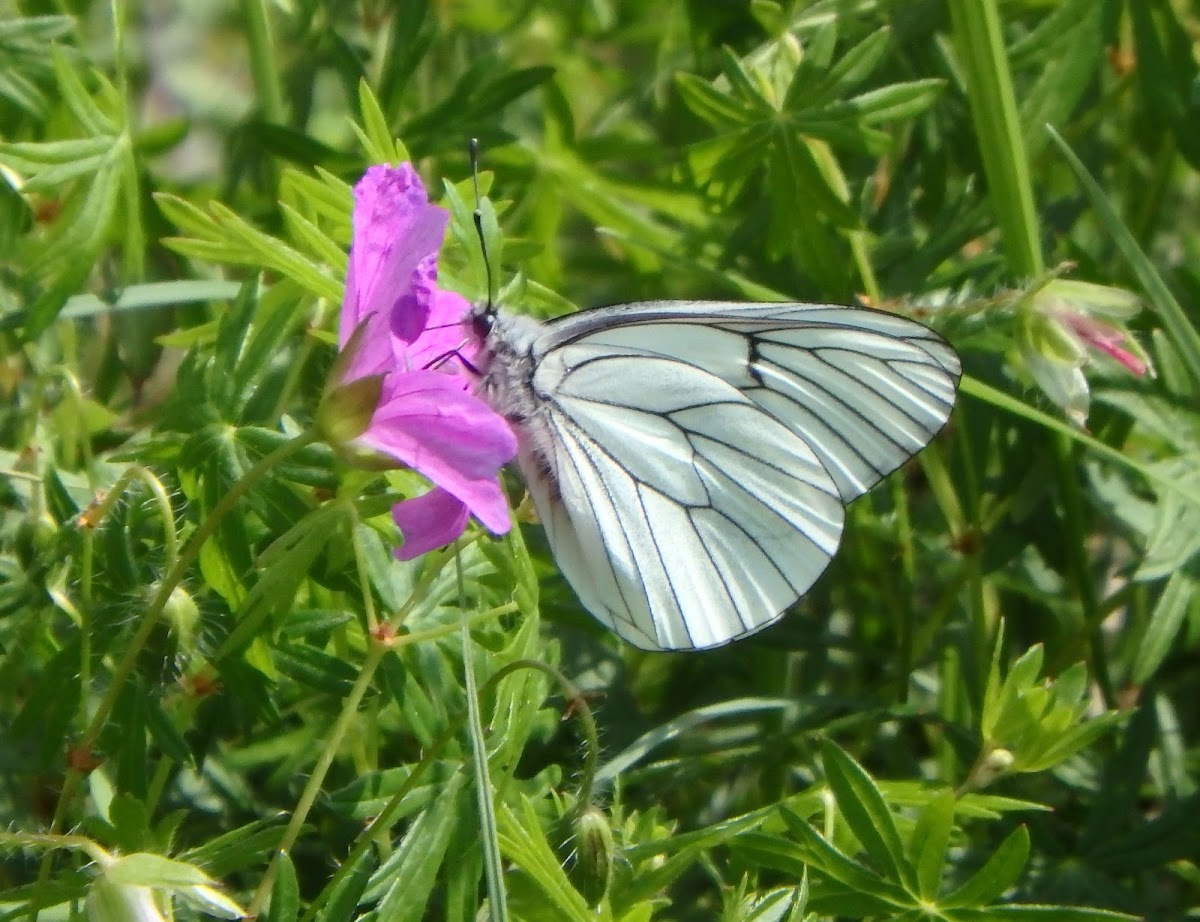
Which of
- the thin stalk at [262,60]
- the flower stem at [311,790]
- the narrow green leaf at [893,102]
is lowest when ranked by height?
the flower stem at [311,790]

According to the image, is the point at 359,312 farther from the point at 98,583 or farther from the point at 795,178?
the point at 795,178

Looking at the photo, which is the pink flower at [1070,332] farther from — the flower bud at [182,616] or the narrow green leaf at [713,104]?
the flower bud at [182,616]

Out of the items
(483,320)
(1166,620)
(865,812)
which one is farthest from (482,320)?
(1166,620)

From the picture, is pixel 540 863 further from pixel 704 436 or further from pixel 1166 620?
pixel 1166 620

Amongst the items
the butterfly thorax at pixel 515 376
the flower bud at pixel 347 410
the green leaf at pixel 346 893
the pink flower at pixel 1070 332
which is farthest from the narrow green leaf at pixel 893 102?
the green leaf at pixel 346 893

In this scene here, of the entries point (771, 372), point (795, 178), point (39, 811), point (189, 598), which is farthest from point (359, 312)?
point (39, 811)

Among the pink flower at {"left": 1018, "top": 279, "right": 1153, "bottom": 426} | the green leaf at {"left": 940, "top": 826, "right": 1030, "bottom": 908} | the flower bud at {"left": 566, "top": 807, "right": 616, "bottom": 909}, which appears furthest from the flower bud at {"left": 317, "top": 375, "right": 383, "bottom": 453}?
the pink flower at {"left": 1018, "top": 279, "right": 1153, "bottom": 426}

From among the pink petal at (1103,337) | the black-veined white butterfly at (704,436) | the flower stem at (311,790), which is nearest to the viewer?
the flower stem at (311,790)

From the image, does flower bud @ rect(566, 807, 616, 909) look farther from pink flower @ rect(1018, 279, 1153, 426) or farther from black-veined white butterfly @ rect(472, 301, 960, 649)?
pink flower @ rect(1018, 279, 1153, 426)

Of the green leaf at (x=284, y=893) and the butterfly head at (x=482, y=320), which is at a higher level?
the butterfly head at (x=482, y=320)
